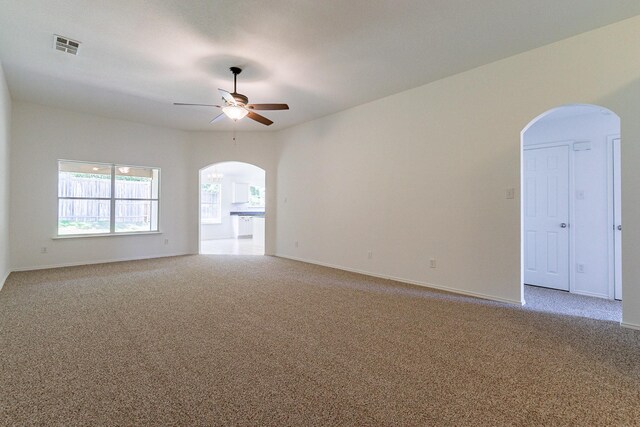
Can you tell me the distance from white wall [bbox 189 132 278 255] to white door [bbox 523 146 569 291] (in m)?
5.12

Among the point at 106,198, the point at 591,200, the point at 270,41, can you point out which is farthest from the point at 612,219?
the point at 106,198

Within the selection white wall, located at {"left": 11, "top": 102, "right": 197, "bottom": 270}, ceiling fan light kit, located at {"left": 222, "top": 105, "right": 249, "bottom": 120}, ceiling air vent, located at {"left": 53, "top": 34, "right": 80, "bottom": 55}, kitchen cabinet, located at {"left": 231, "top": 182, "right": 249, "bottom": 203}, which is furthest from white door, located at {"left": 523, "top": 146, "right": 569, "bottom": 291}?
kitchen cabinet, located at {"left": 231, "top": 182, "right": 249, "bottom": 203}

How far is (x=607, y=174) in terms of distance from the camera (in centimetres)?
420

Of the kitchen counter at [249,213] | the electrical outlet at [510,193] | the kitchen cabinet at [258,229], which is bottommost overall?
the kitchen cabinet at [258,229]

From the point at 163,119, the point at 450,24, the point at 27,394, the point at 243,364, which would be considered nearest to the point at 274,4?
the point at 450,24

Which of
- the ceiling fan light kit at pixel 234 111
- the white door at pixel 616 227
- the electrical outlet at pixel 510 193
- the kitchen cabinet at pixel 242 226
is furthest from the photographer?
the kitchen cabinet at pixel 242 226

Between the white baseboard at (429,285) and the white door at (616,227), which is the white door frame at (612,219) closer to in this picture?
the white door at (616,227)

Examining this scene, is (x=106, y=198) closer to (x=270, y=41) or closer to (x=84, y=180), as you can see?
(x=84, y=180)

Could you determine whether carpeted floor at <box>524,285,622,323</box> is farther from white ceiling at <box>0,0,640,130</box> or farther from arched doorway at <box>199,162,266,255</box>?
arched doorway at <box>199,162,266,255</box>

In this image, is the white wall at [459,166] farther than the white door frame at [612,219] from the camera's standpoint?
No

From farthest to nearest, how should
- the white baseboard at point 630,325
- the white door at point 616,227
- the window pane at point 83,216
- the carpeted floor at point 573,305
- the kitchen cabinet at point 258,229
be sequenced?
the kitchen cabinet at point 258,229, the window pane at point 83,216, the white door at point 616,227, the carpeted floor at point 573,305, the white baseboard at point 630,325

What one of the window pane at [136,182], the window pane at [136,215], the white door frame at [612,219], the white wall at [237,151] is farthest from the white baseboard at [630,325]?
the window pane at [136,182]

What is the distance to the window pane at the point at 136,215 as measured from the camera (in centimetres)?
652

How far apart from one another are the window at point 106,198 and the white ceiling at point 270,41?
1.67 metres
